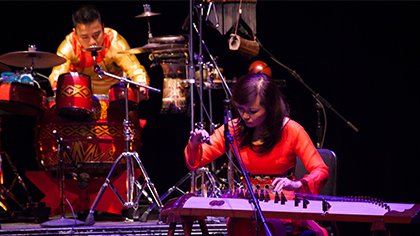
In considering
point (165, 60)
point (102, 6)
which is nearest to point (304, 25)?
point (165, 60)

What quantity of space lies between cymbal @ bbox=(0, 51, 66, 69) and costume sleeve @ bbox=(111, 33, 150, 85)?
830 millimetres

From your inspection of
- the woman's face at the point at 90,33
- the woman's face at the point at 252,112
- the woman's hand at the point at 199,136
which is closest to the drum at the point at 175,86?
the woman's face at the point at 90,33

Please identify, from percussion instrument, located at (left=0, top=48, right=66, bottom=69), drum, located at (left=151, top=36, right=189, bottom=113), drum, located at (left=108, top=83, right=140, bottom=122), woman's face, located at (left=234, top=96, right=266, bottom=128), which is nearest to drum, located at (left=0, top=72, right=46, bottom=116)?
percussion instrument, located at (left=0, top=48, right=66, bottom=69)

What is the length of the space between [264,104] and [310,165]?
440 mm

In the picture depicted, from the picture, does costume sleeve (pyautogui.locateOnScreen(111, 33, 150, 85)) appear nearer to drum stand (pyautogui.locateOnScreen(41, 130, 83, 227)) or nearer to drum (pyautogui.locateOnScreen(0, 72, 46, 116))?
drum (pyautogui.locateOnScreen(0, 72, 46, 116))

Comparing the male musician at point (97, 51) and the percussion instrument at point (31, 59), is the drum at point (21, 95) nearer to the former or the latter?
the percussion instrument at point (31, 59)

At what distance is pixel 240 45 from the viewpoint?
655cm

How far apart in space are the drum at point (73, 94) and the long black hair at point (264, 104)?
2.63 m

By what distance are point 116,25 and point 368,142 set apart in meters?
3.21

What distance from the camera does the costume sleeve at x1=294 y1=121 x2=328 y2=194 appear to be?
385 centimetres

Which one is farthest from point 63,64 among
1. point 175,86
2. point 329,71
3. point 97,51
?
point 329,71

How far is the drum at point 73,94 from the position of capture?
6371 mm

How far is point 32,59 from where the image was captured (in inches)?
252

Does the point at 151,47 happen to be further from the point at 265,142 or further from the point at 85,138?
the point at 265,142
